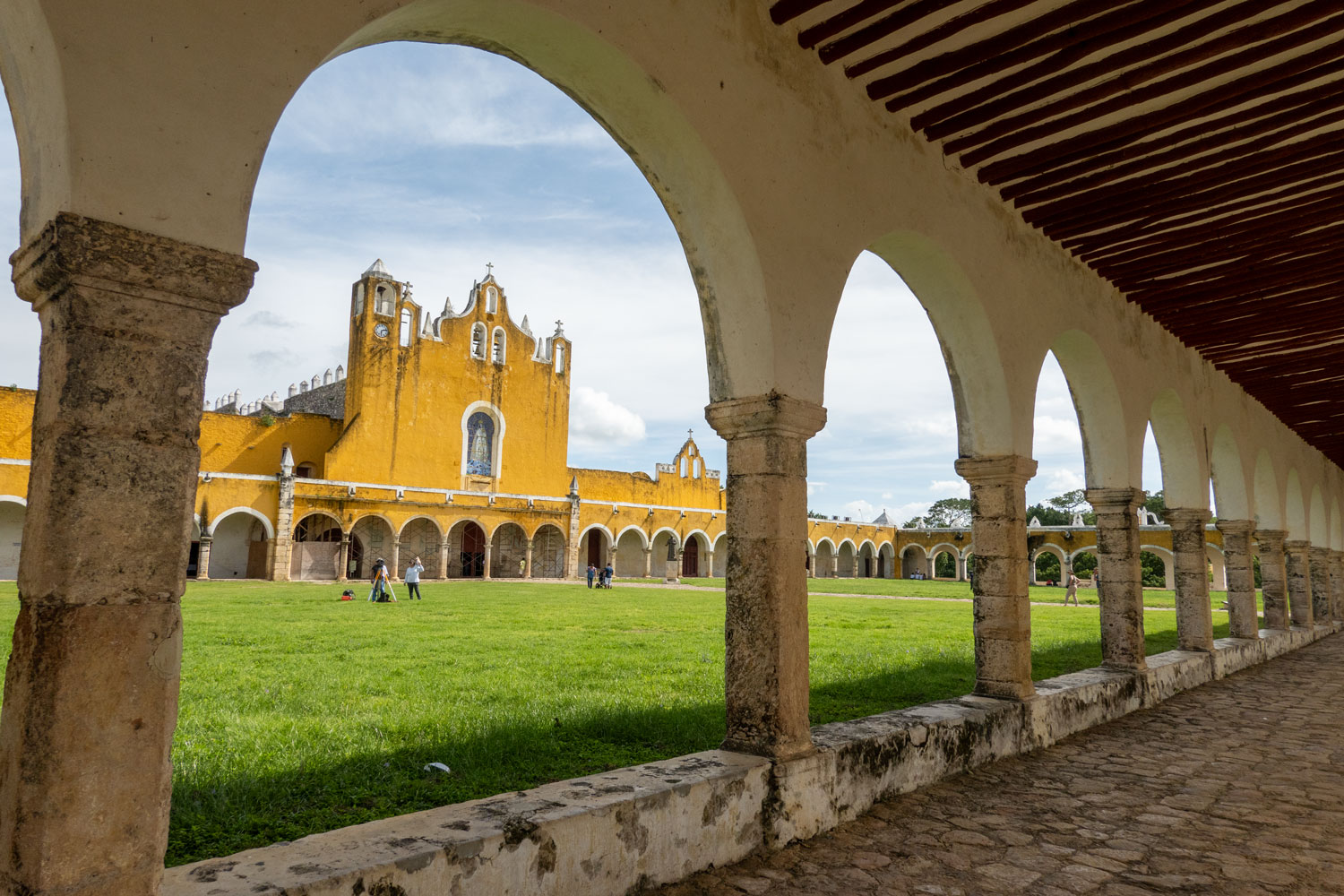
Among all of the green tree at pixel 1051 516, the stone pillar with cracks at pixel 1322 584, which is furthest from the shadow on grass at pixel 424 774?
the green tree at pixel 1051 516

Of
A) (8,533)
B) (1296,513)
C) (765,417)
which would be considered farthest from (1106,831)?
(8,533)

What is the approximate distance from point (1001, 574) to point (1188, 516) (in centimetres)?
518

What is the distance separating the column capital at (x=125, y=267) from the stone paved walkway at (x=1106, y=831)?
241 cm

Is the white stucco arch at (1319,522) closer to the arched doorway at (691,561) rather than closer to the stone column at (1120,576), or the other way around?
the stone column at (1120,576)

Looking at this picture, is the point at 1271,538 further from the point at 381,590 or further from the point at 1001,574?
the point at 381,590

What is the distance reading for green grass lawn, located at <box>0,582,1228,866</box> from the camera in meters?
3.77

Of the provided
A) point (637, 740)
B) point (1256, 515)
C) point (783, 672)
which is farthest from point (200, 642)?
point (1256, 515)

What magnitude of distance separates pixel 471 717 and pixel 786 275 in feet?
11.2

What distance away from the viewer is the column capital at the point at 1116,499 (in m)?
7.41

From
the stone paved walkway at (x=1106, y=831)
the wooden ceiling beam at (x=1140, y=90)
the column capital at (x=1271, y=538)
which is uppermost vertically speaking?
the wooden ceiling beam at (x=1140, y=90)

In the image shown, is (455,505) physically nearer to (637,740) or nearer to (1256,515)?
(1256,515)

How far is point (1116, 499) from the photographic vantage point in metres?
7.45

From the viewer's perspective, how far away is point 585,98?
11.8ft

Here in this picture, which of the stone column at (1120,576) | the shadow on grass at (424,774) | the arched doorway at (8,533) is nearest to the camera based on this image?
the shadow on grass at (424,774)
